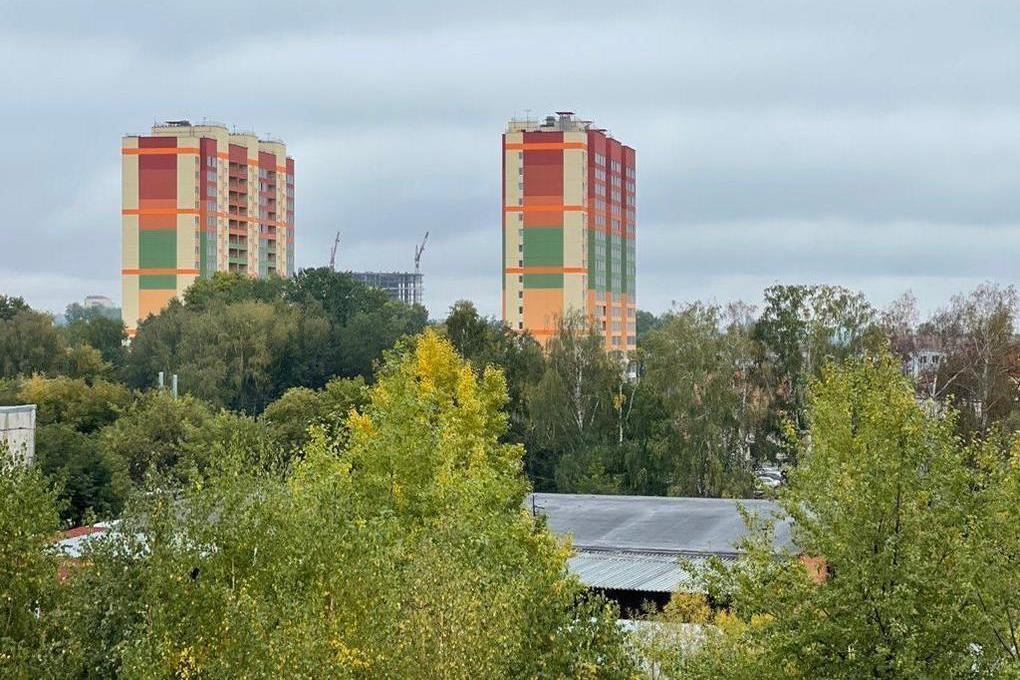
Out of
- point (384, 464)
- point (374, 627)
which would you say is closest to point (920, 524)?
point (374, 627)

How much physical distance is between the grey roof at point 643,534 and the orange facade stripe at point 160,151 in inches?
3211

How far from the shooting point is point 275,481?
2511 centimetres

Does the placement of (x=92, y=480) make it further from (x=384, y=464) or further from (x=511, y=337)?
(x=384, y=464)

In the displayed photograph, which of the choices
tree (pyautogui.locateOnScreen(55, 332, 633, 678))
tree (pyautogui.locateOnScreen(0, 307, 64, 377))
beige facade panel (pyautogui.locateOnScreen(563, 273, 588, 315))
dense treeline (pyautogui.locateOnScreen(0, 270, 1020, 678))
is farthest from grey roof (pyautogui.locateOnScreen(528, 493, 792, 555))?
beige facade panel (pyautogui.locateOnScreen(563, 273, 588, 315))

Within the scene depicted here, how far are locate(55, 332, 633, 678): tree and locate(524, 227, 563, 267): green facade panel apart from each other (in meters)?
91.0

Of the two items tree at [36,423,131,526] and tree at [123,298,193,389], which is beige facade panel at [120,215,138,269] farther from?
tree at [36,423,131,526]

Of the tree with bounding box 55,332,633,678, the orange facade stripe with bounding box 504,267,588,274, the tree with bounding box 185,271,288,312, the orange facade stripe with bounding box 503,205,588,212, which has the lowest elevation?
the tree with bounding box 55,332,633,678

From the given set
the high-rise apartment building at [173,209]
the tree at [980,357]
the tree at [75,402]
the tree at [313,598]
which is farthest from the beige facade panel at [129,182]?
the tree at [313,598]

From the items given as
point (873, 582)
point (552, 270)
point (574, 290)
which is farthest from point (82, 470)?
point (552, 270)

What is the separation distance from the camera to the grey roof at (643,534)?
37.5 meters

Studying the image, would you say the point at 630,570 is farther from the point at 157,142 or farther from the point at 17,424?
the point at 157,142

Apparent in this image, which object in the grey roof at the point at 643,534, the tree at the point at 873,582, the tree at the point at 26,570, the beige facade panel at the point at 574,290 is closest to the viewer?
the tree at the point at 873,582

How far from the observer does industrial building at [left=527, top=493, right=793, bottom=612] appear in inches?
1451

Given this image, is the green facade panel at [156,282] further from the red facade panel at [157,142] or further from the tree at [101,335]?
the tree at [101,335]
